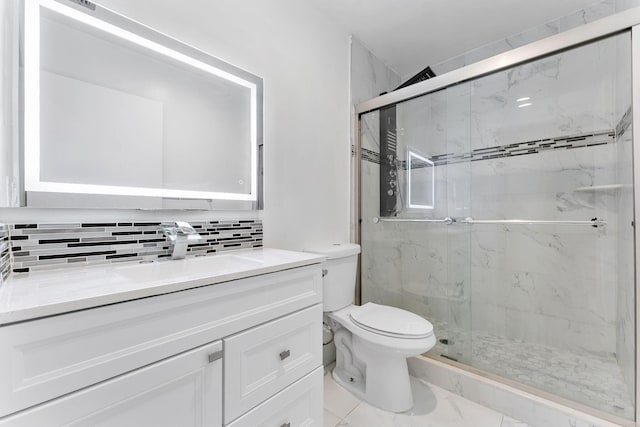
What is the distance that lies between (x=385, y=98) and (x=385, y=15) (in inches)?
19.8

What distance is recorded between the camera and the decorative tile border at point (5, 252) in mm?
711

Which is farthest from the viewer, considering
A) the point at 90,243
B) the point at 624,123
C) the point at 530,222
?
the point at 530,222

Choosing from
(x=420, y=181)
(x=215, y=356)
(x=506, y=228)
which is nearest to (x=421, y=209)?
(x=420, y=181)

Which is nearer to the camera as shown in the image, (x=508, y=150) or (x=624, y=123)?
(x=624, y=123)

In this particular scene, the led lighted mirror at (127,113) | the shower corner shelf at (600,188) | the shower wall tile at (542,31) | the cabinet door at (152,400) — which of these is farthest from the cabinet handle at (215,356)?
the shower wall tile at (542,31)

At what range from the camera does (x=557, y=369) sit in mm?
1610

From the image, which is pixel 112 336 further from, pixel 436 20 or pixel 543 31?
pixel 543 31

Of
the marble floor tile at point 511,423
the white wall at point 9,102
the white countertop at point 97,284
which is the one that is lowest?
the marble floor tile at point 511,423

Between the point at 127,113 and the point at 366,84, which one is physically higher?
the point at 366,84

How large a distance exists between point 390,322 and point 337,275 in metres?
0.39

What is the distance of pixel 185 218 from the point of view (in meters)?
1.19

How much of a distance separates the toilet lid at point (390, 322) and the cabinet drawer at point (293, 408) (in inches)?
17.5

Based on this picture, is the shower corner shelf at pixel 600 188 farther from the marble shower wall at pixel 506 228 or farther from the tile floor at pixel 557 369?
the tile floor at pixel 557 369

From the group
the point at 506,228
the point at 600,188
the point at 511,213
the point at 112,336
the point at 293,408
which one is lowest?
the point at 293,408
